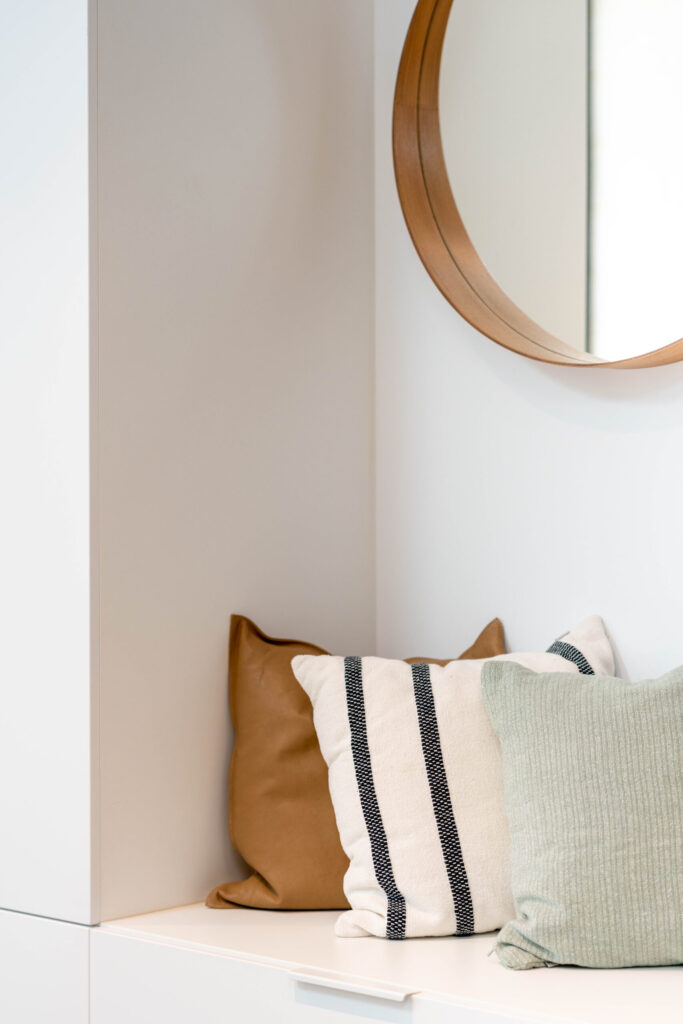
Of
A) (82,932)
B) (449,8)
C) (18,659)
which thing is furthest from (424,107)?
(82,932)

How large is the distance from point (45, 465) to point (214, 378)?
0.27 metres

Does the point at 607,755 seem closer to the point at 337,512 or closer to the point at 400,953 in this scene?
the point at 400,953

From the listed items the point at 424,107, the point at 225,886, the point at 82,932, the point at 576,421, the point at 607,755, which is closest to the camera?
the point at 607,755

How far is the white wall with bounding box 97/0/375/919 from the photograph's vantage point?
4.50 feet

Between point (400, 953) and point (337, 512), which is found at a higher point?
point (337, 512)

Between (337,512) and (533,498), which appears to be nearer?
(533,498)

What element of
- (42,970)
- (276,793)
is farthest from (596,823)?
(42,970)

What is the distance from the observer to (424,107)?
5.46 ft

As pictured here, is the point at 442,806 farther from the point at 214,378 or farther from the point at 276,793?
the point at 214,378

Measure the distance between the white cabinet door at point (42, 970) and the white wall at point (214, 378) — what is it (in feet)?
0.21

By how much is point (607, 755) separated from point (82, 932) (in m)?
0.65

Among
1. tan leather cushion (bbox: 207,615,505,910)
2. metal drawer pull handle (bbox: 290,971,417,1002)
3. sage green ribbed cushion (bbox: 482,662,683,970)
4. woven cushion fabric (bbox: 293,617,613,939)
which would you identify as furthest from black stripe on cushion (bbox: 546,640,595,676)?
metal drawer pull handle (bbox: 290,971,417,1002)

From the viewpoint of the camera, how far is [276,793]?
1434 mm

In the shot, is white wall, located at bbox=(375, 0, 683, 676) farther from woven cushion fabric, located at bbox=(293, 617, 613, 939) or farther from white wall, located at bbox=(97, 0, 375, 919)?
woven cushion fabric, located at bbox=(293, 617, 613, 939)
